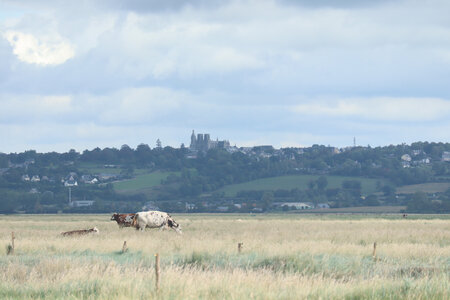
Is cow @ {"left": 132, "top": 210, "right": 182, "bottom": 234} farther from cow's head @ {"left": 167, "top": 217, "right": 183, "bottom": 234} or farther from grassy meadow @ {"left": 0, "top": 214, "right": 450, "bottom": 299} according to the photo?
grassy meadow @ {"left": 0, "top": 214, "right": 450, "bottom": 299}

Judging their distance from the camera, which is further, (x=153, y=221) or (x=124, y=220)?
(x=124, y=220)

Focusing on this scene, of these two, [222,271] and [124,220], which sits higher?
[124,220]

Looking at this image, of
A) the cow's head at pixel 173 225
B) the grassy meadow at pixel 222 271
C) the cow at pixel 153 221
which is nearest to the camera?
the grassy meadow at pixel 222 271

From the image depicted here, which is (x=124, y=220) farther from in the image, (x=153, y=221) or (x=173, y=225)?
(x=173, y=225)

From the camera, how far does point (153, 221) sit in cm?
4519

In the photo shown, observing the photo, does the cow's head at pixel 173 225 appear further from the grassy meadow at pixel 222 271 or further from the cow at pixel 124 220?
the grassy meadow at pixel 222 271

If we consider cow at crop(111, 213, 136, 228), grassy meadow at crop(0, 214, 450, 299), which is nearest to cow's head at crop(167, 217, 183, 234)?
cow at crop(111, 213, 136, 228)

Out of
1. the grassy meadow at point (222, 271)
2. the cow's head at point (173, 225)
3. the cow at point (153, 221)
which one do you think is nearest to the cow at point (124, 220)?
the cow at point (153, 221)

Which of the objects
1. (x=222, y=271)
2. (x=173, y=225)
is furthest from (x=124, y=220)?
(x=222, y=271)

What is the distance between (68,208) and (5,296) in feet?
537

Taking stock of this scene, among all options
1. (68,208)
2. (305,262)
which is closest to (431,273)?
(305,262)

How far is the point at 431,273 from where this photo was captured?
846 inches

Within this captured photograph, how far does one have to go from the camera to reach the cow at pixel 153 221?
147ft

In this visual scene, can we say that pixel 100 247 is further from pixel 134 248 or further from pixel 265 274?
pixel 265 274
